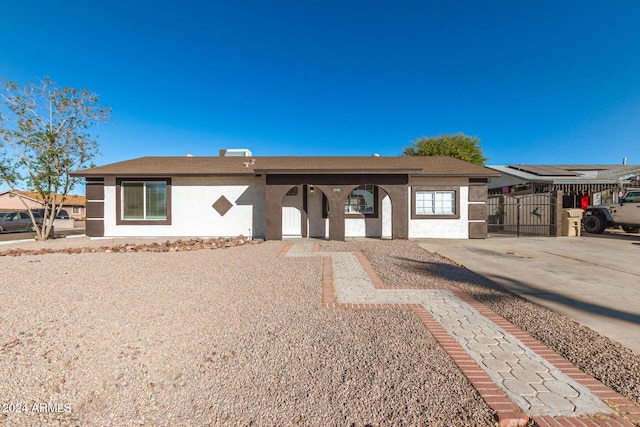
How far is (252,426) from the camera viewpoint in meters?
1.84

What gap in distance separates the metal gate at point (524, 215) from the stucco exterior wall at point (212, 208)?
11.8m

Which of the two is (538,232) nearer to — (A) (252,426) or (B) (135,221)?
(A) (252,426)

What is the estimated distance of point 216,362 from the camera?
2.61 metres

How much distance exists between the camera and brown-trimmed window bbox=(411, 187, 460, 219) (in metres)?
12.2

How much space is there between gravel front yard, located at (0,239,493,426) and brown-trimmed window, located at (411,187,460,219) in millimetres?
9066

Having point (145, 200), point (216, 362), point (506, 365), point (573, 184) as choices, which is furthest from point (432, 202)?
point (145, 200)

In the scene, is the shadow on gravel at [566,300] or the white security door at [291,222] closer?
the shadow on gravel at [566,300]

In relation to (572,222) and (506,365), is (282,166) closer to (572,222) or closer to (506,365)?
(506,365)

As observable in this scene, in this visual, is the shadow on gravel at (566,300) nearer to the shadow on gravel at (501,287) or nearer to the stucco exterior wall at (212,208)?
the shadow on gravel at (501,287)

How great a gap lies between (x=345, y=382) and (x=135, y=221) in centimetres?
1306

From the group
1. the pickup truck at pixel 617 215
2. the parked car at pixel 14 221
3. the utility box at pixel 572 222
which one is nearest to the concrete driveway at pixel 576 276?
the utility box at pixel 572 222

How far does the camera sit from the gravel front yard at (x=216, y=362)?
199 centimetres

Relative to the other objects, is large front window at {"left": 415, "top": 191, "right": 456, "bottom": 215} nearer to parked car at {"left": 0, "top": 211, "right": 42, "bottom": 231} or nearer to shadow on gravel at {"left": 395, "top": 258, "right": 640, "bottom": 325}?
shadow on gravel at {"left": 395, "top": 258, "right": 640, "bottom": 325}

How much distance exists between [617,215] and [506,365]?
56.0ft
